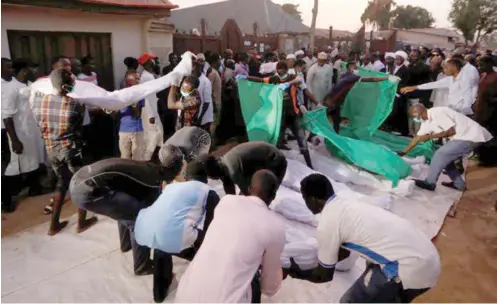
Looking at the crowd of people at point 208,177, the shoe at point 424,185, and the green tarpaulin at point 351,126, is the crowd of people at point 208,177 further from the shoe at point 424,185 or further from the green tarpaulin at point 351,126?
the green tarpaulin at point 351,126

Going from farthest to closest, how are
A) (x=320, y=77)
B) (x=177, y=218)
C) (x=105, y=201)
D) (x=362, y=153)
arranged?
(x=320, y=77), (x=362, y=153), (x=105, y=201), (x=177, y=218)

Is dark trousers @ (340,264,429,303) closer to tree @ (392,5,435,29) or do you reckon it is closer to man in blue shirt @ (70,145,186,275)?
man in blue shirt @ (70,145,186,275)

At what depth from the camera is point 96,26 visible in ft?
20.9

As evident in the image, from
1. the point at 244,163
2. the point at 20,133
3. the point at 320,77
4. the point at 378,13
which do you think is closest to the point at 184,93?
the point at 244,163

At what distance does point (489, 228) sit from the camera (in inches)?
185

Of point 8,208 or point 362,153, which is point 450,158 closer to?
point 362,153

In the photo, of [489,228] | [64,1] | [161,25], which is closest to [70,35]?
[64,1]

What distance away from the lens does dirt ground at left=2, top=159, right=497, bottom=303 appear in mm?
3508

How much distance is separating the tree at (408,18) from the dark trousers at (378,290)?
164 feet

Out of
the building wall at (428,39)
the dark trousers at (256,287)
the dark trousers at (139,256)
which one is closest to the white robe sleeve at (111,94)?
the dark trousers at (139,256)

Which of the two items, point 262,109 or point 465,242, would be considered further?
point 262,109

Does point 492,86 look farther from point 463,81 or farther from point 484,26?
point 484,26

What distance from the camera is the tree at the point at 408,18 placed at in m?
47.7

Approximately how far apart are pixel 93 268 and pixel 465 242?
3677mm
